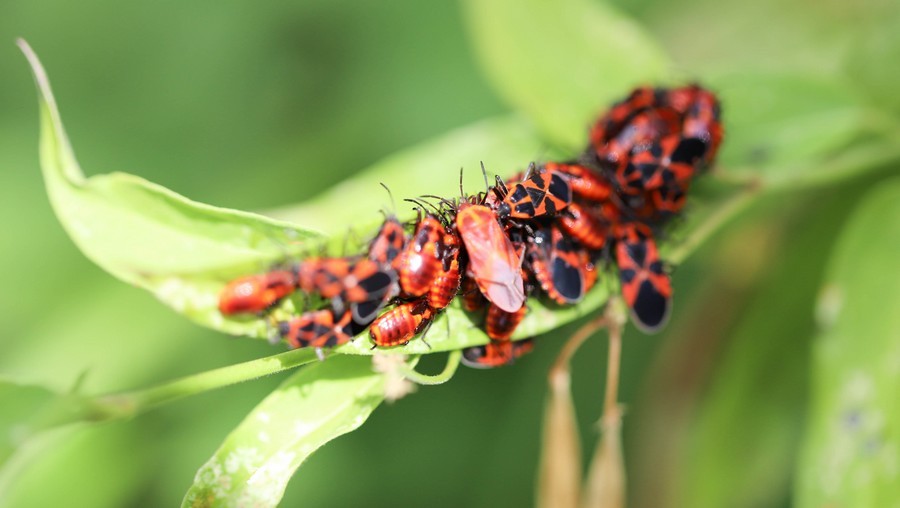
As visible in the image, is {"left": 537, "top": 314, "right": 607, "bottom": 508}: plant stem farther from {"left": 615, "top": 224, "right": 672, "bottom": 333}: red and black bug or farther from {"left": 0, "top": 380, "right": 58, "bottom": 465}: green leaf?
{"left": 0, "top": 380, "right": 58, "bottom": 465}: green leaf

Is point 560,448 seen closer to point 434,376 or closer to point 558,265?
point 558,265

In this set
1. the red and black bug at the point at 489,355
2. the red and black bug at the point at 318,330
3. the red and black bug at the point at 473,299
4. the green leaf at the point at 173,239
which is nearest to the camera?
the green leaf at the point at 173,239

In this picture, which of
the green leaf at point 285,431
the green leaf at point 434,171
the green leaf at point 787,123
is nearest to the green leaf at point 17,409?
the green leaf at point 285,431

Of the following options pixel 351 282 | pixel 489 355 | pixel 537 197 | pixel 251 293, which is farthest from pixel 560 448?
pixel 251 293

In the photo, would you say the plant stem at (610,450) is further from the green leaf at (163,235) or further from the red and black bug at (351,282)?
the green leaf at (163,235)

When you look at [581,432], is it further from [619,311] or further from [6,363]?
[6,363]

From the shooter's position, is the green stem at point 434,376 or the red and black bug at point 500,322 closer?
the green stem at point 434,376

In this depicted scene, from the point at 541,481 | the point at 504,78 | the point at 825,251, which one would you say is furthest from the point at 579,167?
the point at 825,251
